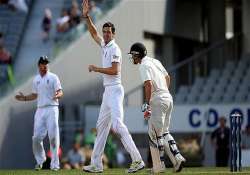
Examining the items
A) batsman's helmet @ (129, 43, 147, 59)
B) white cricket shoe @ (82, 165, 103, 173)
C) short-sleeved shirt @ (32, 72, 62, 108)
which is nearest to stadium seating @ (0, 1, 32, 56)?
short-sleeved shirt @ (32, 72, 62, 108)

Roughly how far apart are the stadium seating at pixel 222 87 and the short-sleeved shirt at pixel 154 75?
1484 centimetres

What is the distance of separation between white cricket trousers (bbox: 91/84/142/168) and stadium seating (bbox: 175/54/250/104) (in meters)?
14.3

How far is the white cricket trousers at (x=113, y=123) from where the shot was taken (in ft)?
62.3

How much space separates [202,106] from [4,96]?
5738 millimetres

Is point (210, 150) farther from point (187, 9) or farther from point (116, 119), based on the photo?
point (116, 119)

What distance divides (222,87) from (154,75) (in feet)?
53.8

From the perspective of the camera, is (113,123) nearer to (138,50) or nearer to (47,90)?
(138,50)

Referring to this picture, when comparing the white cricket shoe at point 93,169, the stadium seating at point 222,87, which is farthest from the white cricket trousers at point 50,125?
the stadium seating at point 222,87

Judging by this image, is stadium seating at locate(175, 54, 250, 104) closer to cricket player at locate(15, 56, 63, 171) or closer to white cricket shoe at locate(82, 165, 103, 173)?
cricket player at locate(15, 56, 63, 171)

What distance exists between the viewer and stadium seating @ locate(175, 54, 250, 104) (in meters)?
33.8

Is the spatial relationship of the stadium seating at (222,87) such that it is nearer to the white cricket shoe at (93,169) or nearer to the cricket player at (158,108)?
the white cricket shoe at (93,169)

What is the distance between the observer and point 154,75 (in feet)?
60.2

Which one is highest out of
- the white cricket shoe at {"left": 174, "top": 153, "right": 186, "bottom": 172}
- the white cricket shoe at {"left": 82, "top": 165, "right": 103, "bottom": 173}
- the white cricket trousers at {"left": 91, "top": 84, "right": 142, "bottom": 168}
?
the white cricket trousers at {"left": 91, "top": 84, "right": 142, "bottom": 168}

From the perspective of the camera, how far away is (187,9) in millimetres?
39562
